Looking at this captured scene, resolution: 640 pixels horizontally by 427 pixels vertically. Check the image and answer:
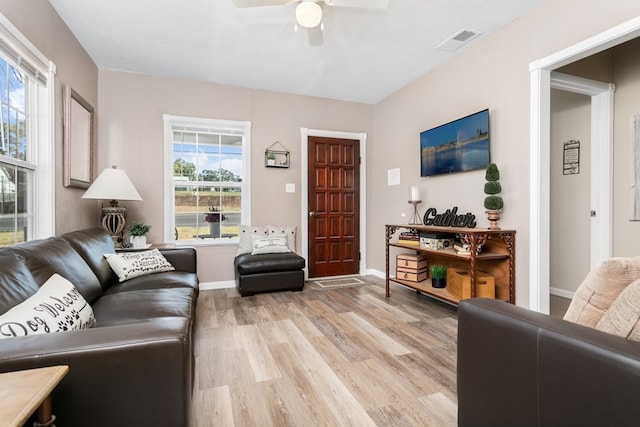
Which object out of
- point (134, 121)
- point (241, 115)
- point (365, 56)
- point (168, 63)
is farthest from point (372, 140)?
point (134, 121)

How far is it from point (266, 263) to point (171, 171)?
66.5 inches

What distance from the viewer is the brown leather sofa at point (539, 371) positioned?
764 millimetres

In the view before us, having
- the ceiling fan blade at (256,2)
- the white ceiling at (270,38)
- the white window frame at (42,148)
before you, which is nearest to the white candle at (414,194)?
the white ceiling at (270,38)

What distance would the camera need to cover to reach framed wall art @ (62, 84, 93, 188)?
2688 millimetres

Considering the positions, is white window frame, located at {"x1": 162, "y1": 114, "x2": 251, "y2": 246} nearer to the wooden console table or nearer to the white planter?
the white planter

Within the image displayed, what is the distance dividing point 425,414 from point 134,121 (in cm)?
410

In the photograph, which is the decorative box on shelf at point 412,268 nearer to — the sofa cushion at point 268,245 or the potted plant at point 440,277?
the potted plant at point 440,277

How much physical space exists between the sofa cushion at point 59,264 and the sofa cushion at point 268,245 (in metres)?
1.90

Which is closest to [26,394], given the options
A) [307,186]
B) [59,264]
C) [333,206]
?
[59,264]

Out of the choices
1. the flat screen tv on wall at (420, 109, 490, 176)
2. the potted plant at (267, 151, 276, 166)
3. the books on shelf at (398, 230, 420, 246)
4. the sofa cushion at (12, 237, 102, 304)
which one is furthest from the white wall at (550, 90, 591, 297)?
the sofa cushion at (12, 237, 102, 304)

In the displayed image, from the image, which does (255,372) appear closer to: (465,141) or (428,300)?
(428,300)

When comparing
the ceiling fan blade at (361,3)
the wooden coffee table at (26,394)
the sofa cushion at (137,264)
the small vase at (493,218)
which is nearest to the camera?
the wooden coffee table at (26,394)

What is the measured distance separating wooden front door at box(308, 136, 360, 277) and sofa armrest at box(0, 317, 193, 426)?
3.51m

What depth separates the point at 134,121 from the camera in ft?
12.2
